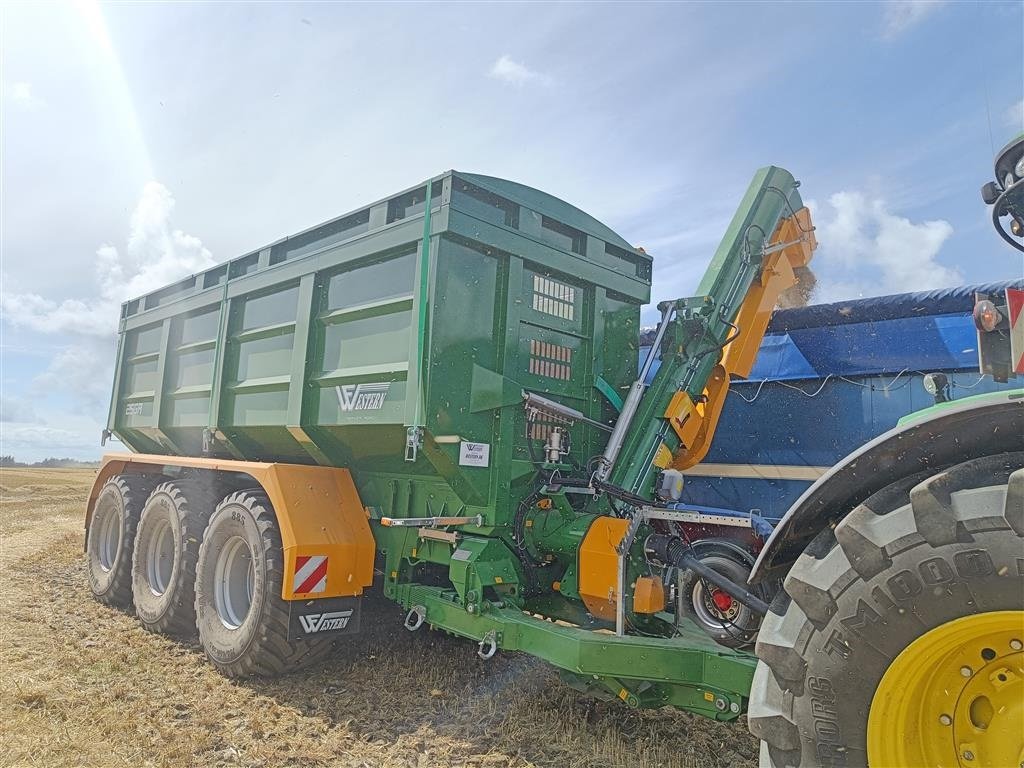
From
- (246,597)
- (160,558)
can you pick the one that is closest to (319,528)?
(246,597)

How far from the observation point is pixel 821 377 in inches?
237

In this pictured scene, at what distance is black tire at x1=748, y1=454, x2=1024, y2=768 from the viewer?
1777mm

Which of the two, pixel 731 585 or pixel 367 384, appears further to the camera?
pixel 367 384

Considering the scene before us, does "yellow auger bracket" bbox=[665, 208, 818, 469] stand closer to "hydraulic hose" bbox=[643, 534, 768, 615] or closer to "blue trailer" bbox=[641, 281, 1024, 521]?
"hydraulic hose" bbox=[643, 534, 768, 615]

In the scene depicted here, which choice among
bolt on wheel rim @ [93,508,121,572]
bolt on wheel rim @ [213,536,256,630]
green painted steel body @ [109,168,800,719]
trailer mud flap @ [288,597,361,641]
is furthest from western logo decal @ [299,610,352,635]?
bolt on wheel rim @ [93,508,121,572]

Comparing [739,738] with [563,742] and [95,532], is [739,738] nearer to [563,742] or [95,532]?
[563,742]

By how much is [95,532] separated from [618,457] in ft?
→ 19.2

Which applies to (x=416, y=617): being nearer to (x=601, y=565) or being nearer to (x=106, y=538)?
(x=601, y=565)

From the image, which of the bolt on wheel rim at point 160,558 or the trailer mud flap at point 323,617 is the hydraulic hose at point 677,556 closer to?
the trailer mud flap at point 323,617

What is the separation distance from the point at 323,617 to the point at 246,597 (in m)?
0.93

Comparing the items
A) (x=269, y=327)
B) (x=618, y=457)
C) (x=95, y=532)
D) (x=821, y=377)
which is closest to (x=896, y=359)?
(x=821, y=377)

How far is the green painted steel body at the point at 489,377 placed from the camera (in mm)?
3949

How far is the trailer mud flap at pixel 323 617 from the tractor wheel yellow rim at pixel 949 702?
3.36 meters

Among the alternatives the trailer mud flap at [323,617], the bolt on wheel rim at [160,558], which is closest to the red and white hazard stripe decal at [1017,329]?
the trailer mud flap at [323,617]
